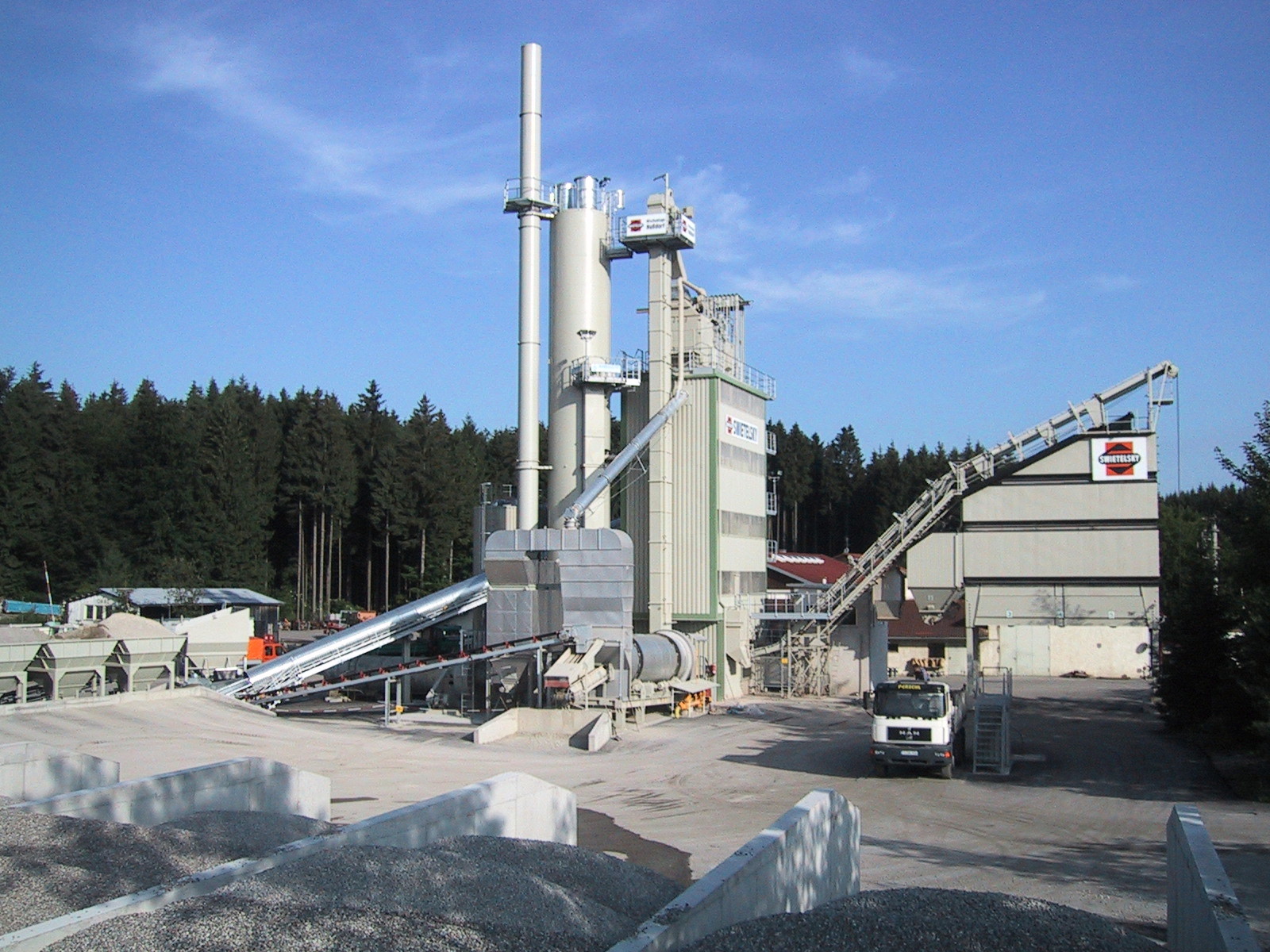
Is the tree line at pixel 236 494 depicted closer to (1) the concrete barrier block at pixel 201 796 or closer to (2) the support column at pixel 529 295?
(2) the support column at pixel 529 295

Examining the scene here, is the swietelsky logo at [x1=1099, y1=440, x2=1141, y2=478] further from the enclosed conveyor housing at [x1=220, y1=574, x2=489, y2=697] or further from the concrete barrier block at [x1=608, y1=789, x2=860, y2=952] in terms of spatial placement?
the concrete barrier block at [x1=608, y1=789, x2=860, y2=952]

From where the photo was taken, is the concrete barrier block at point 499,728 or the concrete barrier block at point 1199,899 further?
the concrete barrier block at point 499,728

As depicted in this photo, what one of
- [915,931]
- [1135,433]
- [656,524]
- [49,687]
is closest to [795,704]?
[656,524]

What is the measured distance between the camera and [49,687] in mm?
34969

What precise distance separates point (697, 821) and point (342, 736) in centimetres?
1462

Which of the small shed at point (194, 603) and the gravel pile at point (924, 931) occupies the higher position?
the small shed at point (194, 603)

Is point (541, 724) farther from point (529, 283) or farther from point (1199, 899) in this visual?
point (1199, 899)

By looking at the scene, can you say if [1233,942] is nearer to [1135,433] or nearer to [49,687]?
[1135,433]

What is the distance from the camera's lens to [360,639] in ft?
Answer: 141

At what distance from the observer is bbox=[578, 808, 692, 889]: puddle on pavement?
18.3 m

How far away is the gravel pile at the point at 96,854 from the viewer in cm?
1085

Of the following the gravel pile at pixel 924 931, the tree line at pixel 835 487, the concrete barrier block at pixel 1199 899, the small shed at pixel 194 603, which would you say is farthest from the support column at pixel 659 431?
the tree line at pixel 835 487

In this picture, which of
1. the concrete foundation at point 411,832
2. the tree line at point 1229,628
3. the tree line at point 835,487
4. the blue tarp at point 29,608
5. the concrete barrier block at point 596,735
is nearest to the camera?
the concrete foundation at point 411,832

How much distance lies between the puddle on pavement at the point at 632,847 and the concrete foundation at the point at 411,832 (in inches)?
49.4
